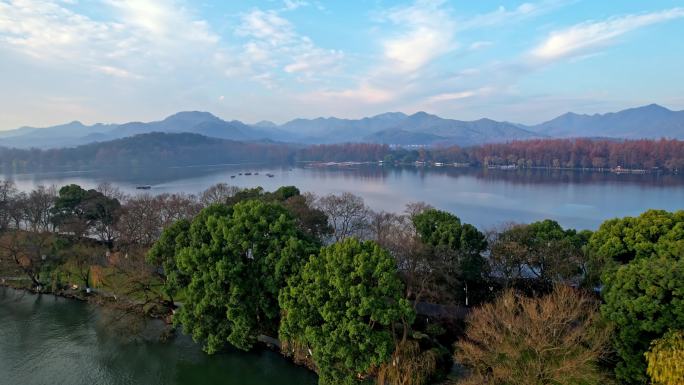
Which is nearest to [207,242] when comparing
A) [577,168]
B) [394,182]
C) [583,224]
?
[583,224]

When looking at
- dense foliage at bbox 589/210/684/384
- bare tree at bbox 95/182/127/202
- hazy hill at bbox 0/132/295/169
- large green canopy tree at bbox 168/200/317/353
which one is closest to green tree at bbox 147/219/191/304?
large green canopy tree at bbox 168/200/317/353

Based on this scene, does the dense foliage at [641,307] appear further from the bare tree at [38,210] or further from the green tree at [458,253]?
the bare tree at [38,210]

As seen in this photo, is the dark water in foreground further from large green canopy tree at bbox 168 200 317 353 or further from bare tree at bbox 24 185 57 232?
bare tree at bbox 24 185 57 232

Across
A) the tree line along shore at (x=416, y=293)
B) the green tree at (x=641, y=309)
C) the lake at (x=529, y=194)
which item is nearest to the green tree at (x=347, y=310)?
the tree line along shore at (x=416, y=293)

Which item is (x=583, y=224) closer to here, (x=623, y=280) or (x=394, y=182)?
(x=623, y=280)

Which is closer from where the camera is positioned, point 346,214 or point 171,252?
point 171,252

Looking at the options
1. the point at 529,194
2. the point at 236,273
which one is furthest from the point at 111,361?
the point at 529,194

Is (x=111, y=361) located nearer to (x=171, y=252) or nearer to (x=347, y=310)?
(x=171, y=252)
